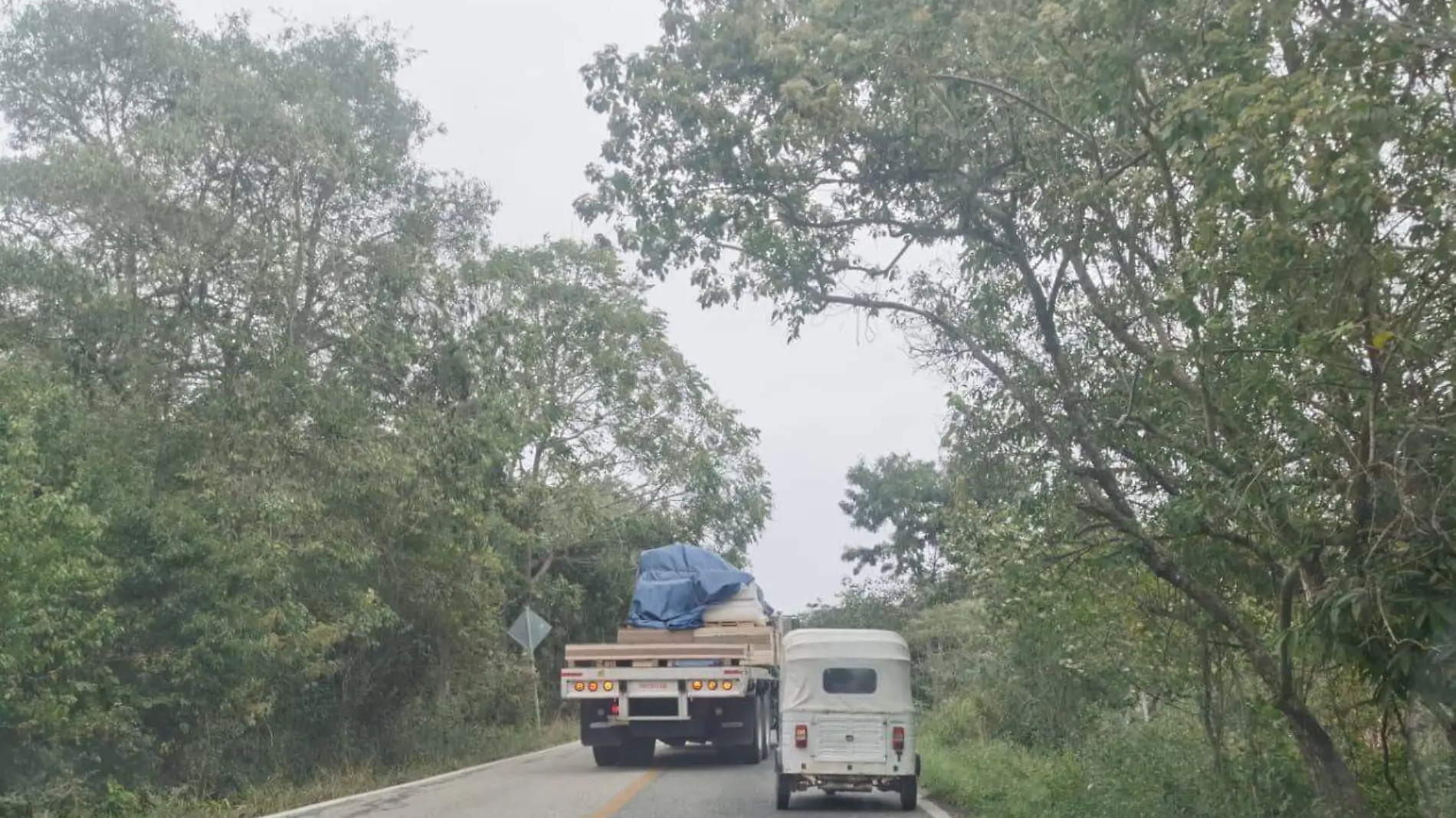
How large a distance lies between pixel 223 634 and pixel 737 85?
9.36 m

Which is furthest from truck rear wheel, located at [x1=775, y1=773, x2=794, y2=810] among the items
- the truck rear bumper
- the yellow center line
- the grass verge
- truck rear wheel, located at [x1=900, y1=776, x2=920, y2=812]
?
the grass verge

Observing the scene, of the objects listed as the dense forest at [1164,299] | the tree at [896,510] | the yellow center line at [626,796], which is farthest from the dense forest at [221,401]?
the tree at [896,510]

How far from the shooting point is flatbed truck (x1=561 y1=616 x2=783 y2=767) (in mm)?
21625

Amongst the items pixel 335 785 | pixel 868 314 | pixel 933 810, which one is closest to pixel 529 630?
pixel 335 785

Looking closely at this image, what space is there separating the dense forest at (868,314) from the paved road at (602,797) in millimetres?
1817

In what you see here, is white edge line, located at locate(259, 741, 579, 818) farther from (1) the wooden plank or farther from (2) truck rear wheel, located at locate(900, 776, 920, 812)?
(2) truck rear wheel, located at locate(900, 776, 920, 812)

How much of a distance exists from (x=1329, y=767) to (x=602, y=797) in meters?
9.37

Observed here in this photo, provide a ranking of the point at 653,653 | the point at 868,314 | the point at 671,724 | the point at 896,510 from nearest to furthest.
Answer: the point at 868,314 → the point at 653,653 → the point at 671,724 → the point at 896,510

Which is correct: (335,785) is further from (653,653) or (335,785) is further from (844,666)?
(844,666)

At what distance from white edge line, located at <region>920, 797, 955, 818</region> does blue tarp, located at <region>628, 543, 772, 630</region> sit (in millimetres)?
7750

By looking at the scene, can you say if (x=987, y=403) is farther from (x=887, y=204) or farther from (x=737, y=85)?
(x=737, y=85)

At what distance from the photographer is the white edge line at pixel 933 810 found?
51.8ft

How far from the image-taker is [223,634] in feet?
53.5

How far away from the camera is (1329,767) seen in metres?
9.73
